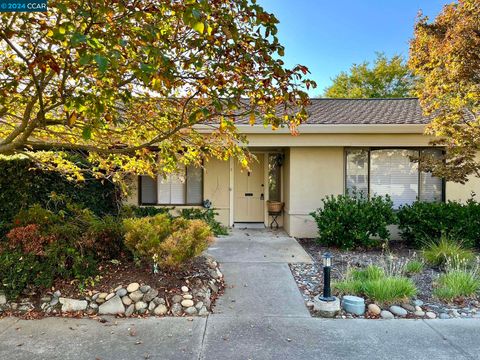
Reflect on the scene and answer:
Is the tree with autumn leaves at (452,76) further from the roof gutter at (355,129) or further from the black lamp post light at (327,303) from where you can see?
the black lamp post light at (327,303)

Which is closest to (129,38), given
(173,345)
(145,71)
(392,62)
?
(145,71)

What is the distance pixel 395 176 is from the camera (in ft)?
33.1

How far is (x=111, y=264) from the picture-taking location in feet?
19.0

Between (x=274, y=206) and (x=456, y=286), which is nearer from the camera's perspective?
(x=456, y=286)

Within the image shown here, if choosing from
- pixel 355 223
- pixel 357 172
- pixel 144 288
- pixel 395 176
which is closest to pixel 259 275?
pixel 144 288

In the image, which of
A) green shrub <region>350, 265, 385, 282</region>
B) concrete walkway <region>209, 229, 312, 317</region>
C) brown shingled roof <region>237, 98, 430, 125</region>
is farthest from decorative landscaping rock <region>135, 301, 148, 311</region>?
brown shingled roof <region>237, 98, 430, 125</region>

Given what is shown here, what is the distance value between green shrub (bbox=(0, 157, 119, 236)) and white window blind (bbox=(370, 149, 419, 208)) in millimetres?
7331

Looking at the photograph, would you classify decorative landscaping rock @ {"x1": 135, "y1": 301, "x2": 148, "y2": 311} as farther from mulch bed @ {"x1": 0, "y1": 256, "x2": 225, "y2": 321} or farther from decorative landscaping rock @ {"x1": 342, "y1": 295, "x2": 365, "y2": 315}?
decorative landscaping rock @ {"x1": 342, "y1": 295, "x2": 365, "y2": 315}

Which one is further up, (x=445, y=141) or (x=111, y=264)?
(x=445, y=141)

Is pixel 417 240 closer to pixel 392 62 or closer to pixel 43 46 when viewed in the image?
pixel 43 46

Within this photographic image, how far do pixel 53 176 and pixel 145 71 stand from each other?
7.00 m

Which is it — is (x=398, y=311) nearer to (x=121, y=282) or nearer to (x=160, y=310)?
(x=160, y=310)

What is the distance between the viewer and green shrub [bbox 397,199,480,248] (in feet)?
27.9

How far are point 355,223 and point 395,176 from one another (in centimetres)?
242
